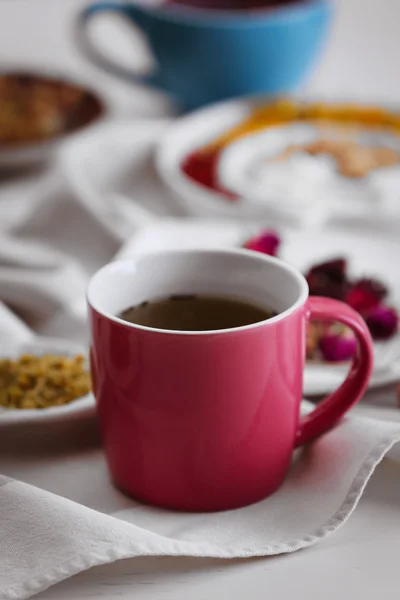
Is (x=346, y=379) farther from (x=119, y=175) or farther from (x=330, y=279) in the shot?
(x=119, y=175)

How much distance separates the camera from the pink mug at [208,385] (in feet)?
1.51

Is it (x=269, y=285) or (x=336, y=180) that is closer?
(x=269, y=285)

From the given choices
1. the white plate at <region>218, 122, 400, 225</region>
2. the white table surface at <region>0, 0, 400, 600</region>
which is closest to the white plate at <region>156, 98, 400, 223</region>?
the white plate at <region>218, 122, 400, 225</region>

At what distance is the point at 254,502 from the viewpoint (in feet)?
1.66

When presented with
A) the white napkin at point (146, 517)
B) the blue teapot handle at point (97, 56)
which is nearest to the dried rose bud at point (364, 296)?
the white napkin at point (146, 517)

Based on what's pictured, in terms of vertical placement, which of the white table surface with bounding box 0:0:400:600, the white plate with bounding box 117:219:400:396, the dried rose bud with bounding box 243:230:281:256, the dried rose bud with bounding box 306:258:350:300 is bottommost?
the white table surface with bounding box 0:0:400:600

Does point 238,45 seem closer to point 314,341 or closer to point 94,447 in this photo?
point 314,341

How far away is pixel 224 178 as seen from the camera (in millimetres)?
883

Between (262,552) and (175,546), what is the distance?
0.04m

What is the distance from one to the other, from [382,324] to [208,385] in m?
0.22

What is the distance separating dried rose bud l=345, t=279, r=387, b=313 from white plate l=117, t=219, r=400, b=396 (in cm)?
4

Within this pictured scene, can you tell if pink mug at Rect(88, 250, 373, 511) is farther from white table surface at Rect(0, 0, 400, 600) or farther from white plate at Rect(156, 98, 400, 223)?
white plate at Rect(156, 98, 400, 223)

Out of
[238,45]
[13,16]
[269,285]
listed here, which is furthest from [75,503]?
[13,16]

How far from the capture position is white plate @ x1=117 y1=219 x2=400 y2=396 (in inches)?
28.6
